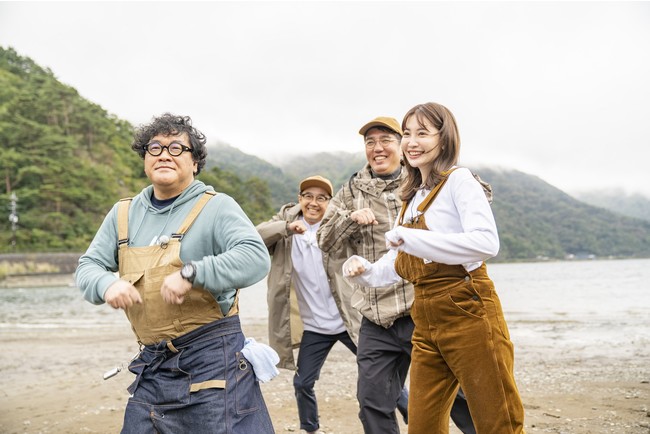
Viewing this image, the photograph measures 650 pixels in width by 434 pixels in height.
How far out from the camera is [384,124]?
4.57m

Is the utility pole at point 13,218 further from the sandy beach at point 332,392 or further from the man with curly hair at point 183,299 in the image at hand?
the man with curly hair at point 183,299

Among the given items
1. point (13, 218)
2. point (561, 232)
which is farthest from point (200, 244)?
point (561, 232)

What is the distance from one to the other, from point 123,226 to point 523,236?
169364 millimetres

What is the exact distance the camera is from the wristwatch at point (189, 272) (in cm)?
247

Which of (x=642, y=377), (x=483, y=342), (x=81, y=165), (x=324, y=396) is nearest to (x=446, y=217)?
(x=483, y=342)

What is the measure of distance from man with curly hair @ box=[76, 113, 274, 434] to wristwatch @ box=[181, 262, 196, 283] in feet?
0.18

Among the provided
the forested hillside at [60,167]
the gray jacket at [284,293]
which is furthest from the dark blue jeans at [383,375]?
the forested hillside at [60,167]

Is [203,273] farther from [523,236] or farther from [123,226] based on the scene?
[523,236]

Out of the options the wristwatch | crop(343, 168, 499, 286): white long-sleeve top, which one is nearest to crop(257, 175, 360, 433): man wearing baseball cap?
crop(343, 168, 499, 286): white long-sleeve top

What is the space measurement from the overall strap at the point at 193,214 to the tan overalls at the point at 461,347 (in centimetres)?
116

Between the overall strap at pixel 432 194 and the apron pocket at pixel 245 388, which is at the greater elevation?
the overall strap at pixel 432 194

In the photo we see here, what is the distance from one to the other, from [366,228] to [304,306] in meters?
1.46

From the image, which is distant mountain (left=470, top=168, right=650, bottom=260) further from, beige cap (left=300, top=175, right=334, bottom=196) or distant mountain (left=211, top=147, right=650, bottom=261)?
beige cap (left=300, top=175, right=334, bottom=196)

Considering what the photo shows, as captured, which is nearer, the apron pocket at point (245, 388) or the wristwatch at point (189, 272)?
the wristwatch at point (189, 272)
